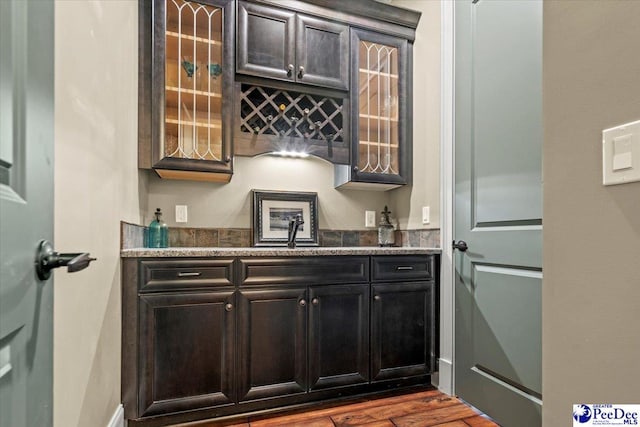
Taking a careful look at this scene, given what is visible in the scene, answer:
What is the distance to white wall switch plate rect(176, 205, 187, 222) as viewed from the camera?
2246 millimetres

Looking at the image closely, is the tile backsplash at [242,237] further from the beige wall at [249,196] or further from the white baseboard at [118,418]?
the white baseboard at [118,418]

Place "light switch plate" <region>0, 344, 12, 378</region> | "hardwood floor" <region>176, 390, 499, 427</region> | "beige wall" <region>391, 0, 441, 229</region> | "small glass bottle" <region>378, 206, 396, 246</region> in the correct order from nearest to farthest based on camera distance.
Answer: "light switch plate" <region>0, 344, 12, 378</region>
"hardwood floor" <region>176, 390, 499, 427</region>
"beige wall" <region>391, 0, 441, 229</region>
"small glass bottle" <region>378, 206, 396, 246</region>

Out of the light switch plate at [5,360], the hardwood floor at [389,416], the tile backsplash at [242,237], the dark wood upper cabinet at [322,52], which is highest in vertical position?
the dark wood upper cabinet at [322,52]

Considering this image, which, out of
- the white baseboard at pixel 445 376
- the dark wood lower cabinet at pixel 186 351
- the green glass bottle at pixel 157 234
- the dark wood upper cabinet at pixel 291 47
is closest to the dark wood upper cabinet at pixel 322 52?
the dark wood upper cabinet at pixel 291 47

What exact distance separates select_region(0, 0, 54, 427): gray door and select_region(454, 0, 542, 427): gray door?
1.89 metres

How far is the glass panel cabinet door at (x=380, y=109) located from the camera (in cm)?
243

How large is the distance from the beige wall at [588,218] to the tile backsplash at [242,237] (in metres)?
1.46

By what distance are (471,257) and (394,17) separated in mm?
1894

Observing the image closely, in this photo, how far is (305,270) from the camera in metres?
1.95

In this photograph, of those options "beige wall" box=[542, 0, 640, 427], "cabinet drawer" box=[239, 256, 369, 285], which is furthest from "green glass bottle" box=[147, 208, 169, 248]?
"beige wall" box=[542, 0, 640, 427]

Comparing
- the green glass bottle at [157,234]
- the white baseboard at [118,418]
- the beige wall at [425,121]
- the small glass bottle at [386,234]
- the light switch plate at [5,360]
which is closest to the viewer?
the light switch plate at [5,360]

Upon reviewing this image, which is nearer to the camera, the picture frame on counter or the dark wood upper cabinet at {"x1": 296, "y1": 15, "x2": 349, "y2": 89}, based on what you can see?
the dark wood upper cabinet at {"x1": 296, "y1": 15, "x2": 349, "y2": 89}

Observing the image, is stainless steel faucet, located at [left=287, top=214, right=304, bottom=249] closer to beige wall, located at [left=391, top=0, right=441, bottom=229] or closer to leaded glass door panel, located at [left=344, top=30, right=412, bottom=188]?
leaded glass door panel, located at [left=344, top=30, right=412, bottom=188]

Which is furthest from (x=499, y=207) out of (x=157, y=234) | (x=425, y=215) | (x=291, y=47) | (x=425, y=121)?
(x=157, y=234)
